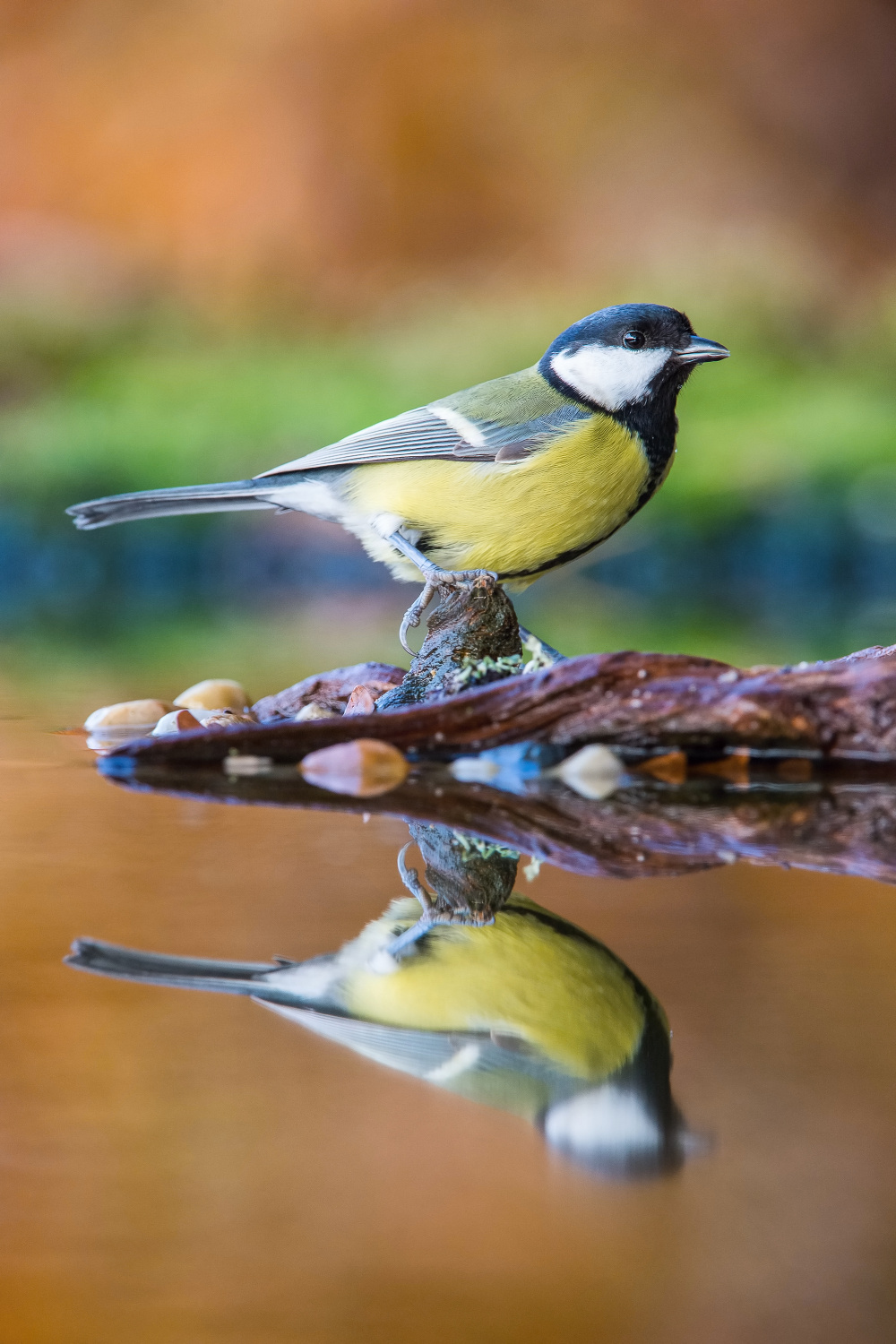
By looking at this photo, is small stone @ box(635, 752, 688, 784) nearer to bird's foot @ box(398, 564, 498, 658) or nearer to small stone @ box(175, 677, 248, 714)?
bird's foot @ box(398, 564, 498, 658)

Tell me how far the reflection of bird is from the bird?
2.93ft

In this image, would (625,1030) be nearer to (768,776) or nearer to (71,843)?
(71,843)

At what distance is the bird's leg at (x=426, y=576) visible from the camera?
5.11ft

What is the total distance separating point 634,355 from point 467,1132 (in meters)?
1.35

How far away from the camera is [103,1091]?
1.69 ft

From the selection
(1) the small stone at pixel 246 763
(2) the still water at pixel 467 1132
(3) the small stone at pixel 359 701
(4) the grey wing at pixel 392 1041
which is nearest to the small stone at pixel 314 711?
(3) the small stone at pixel 359 701

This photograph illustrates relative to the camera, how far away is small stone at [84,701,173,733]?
1750mm

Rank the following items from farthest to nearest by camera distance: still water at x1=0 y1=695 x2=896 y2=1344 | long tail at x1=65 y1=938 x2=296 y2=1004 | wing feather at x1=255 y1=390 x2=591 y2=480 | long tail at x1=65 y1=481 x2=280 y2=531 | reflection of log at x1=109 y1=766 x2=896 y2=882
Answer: long tail at x1=65 y1=481 x2=280 y2=531, wing feather at x1=255 y1=390 x2=591 y2=480, reflection of log at x1=109 y1=766 x2=896 y2=882, long tail at x1=65 y1=938 x2=296 y2=1004, still water at x1=0 y1=695 x2=896 y2=1344

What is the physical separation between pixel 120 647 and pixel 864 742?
80.6 inches

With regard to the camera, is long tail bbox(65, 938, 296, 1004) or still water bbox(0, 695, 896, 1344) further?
long tail bbox(65, 938, 296, 1004)

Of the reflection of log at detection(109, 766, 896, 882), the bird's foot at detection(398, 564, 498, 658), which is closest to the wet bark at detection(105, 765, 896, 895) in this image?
the reflection of log at detection(109, 766, 896, 882)

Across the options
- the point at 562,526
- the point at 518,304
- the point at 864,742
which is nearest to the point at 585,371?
the point at 562,526

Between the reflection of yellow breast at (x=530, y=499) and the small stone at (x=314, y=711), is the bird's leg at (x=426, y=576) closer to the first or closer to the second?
the reflection of yellow breast at (x=530, y=499)

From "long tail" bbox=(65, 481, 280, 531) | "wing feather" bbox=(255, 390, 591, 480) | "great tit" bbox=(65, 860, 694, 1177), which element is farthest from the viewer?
"long tail" bbox=(65, 481, 280, 531)
